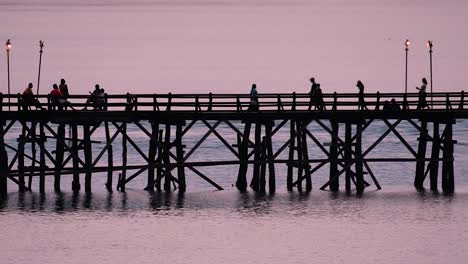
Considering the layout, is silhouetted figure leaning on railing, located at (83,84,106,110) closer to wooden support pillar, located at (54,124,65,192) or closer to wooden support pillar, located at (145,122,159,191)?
wooden support pillar, located at (54,124,65,192)

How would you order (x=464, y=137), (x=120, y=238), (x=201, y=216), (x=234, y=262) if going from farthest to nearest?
(x=464, y=137) → (x=201, y=216) → (x=120, y=238) → (x=234, y=262)

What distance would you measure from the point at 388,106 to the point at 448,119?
7.90 ft

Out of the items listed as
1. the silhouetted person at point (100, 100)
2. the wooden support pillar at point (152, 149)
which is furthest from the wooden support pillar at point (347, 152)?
the silhouetted person at point (100, 100)

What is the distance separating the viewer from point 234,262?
3747cm

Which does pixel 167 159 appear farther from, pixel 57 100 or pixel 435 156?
pixel 435 156

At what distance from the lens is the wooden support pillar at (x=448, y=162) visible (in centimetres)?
5253

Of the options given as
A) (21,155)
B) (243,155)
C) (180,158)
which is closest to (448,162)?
(243,155)

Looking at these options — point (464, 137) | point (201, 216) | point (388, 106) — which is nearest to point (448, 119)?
point (388, 106)

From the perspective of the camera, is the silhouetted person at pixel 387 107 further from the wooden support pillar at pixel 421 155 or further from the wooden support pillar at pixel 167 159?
the wooden support pillar at pixel 167 159

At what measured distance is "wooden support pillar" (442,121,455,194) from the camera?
172 feet

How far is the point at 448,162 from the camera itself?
52.5m

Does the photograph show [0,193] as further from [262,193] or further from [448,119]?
[448,119]

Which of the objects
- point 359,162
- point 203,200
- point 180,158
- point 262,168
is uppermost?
point 180,158

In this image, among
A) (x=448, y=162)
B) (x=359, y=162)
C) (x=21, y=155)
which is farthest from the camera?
(x=448, y=162)
